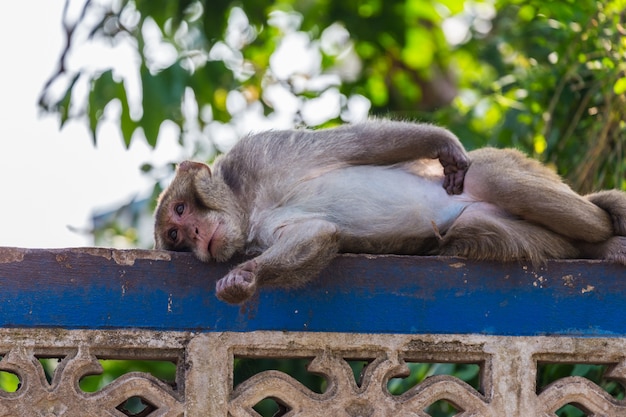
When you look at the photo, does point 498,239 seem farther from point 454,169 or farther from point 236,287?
point 236,287

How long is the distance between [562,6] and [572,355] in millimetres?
2218

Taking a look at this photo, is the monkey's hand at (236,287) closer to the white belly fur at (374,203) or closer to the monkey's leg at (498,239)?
the white belly fur at (374,203)

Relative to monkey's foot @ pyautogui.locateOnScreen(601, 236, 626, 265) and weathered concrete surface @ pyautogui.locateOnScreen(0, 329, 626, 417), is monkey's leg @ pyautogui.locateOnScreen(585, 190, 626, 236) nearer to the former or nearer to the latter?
monkey's foot @ pyautogui.locateOnScreen(601, 236, 626, 265)

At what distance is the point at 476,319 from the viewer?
3.04m

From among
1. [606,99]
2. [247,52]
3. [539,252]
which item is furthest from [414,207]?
[247,52]

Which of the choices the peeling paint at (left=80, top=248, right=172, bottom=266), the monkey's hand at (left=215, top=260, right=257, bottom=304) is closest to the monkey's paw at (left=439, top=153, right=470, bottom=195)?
the monkey's hand at (left=215, top=260, right=257, bottom=304)

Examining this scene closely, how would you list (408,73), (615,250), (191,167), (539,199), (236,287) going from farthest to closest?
(408,73)
(191,167)
(539,199)
(615,250)
(236,287)

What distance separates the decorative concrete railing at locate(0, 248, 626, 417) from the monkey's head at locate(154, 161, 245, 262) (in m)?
0.38

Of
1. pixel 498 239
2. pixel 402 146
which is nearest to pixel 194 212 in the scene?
pixel 402 146

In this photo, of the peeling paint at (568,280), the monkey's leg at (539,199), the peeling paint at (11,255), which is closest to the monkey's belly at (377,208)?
the monkey's leg at (539,199)

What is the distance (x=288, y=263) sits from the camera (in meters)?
3.00

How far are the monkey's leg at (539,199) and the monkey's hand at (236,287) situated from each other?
943 millimetres

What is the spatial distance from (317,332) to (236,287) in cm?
30

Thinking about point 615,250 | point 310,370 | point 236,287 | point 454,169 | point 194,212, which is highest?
point 454,169
